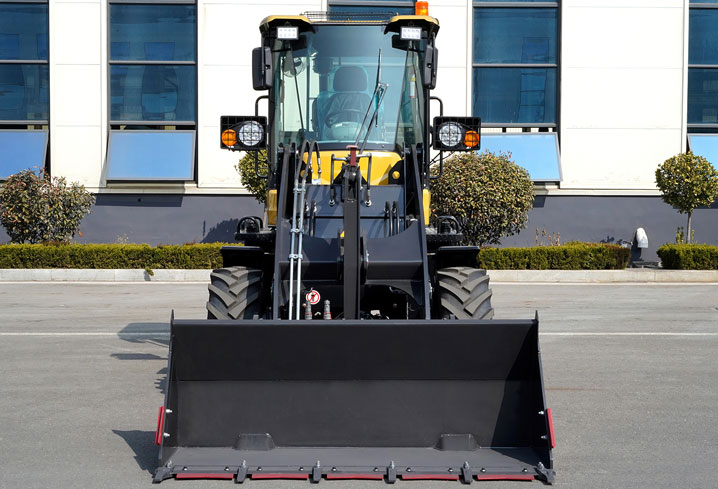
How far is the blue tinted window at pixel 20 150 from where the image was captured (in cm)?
2686

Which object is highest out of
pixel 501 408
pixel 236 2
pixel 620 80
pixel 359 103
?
pixel 236 2

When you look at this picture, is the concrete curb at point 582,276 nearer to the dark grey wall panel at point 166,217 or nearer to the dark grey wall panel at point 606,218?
the dark grey wall panel at point 606,218

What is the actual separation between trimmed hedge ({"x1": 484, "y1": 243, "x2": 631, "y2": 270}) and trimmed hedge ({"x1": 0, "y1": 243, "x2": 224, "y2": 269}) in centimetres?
661

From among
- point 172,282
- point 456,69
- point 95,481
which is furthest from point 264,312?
point 456,69

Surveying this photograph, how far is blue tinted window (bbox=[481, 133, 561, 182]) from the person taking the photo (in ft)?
89.5

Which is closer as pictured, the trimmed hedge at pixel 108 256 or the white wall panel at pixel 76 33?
the trimmed hedge at pixel 108 256

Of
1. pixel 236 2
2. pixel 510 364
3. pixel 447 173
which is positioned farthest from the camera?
pixel 236 2

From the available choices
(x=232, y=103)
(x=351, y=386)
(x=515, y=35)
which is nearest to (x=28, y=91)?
(x=232, y=103)

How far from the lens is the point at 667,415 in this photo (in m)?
7.30

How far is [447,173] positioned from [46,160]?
12084 mm

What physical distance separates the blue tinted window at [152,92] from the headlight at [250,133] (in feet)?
64.2

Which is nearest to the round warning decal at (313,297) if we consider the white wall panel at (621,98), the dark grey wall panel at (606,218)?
the dark grey wall panel at (606,218)

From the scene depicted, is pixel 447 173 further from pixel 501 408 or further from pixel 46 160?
pixel 501 408

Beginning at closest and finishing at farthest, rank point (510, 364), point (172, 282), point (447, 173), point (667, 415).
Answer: point (510, 364) → point (667, 415) → point (172, 282) → point (447, 173)
